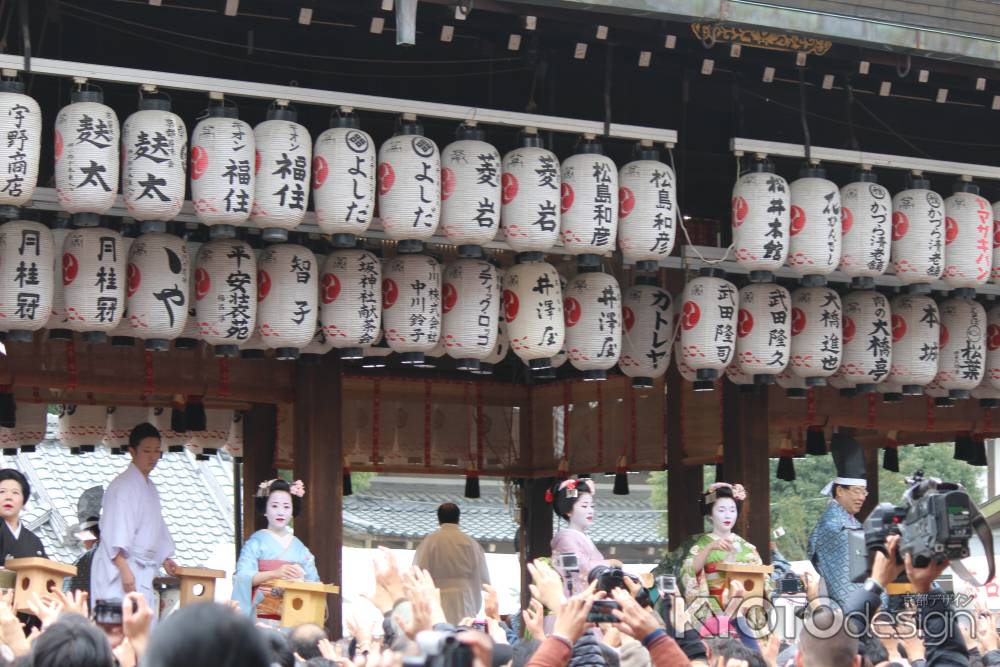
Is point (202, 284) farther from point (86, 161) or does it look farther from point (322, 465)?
point (322, 465)

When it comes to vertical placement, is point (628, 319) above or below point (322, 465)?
above

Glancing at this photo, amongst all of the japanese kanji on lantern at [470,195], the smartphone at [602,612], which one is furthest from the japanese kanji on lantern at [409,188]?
the smartphone at [602,612]

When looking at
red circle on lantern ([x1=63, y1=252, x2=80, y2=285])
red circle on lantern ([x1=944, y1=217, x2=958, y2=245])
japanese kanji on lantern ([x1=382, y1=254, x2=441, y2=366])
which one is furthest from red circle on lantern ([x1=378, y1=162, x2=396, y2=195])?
red circle on lantern ([x1=944, y1=217, x2=958, y2=245])

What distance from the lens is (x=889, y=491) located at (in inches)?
1136

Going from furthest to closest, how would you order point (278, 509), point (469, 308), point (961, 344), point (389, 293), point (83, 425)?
point (83, 425)
point (961, 344)
point (469, 308)
point (389, 293)
point (278, 509)

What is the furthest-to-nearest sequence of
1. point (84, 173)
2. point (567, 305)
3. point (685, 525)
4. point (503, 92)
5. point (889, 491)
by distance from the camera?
point (889, 491) < point (685, 525) < point (503, 92) < point (567, 305) < point (84, 173)

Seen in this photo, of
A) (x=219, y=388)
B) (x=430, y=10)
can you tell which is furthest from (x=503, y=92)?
(x=219, y=388)

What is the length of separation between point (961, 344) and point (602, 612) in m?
7.40

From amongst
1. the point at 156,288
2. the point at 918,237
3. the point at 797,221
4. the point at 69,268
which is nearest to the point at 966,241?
the point at 918,237

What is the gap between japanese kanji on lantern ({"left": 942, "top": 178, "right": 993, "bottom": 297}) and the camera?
1185cm

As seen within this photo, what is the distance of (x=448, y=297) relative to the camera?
10773mm

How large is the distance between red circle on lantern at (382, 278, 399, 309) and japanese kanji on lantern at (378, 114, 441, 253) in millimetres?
429

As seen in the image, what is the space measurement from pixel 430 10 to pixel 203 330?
2.50 m

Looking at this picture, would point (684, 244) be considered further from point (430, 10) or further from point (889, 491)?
point (889, 491)
